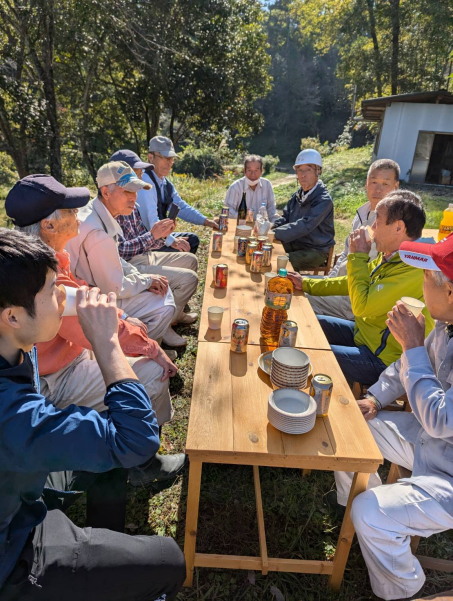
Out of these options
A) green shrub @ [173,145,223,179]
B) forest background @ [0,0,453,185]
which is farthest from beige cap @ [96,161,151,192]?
green shrub @ [173,145,223,179]

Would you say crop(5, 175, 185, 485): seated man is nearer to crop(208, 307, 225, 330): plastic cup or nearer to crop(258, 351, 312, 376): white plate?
crop(208, 307, 225, 330): plastic cup

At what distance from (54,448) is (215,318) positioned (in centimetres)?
136

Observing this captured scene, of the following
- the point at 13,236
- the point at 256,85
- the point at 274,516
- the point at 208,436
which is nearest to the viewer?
the point at 13,236

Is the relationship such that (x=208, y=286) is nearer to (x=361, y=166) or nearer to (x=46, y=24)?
(x=46, y=24)

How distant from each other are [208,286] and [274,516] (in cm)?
163

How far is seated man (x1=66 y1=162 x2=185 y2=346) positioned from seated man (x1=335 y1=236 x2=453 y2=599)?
187cm

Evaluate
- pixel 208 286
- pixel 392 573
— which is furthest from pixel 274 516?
pixel 208 286

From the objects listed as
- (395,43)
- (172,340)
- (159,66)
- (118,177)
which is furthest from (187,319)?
(395,43)

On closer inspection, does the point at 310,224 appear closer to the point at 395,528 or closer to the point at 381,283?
the point at 381,283

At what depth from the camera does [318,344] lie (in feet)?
7.71

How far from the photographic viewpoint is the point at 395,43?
1927 centimetres

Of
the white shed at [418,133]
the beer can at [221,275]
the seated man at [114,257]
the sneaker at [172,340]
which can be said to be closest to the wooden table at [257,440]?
the beer can at [221,275]

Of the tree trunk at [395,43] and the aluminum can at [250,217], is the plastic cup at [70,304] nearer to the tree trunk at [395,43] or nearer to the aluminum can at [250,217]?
the aluminum can at [250,217]

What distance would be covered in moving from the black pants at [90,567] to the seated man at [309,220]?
12.0ft
